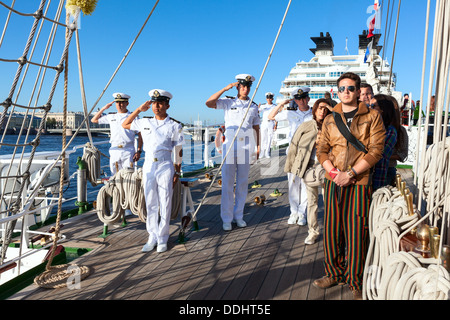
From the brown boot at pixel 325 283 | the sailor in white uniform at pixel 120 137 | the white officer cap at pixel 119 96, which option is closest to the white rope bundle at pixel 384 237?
the brown boot at pixel 325 283

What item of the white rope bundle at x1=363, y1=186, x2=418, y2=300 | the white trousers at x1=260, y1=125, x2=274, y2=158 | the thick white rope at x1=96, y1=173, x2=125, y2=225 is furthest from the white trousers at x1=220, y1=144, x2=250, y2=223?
the white trousers at x1=260, y1=125, x2=274, y2=158

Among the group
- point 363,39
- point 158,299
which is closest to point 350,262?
point 158,299

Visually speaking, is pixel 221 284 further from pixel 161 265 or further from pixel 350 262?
pixel 350 262

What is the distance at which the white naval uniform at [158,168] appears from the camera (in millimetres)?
3469

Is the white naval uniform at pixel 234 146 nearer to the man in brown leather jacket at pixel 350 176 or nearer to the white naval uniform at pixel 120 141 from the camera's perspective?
the man in brown leather jacket at pixel 350 176

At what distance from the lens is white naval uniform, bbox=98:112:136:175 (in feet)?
17.2

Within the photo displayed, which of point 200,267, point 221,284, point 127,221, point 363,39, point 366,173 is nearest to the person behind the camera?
point 366,173

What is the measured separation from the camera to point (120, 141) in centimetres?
525

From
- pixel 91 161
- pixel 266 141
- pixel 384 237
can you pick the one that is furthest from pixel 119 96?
pixel 266 141

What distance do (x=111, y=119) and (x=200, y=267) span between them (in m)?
3.16

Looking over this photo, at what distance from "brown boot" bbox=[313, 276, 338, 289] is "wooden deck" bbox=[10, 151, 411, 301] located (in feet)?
0.15

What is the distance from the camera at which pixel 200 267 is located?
3.06 meters

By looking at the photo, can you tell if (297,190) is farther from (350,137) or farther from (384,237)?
(384,237)

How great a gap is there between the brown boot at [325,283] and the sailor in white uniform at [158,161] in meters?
1.57
